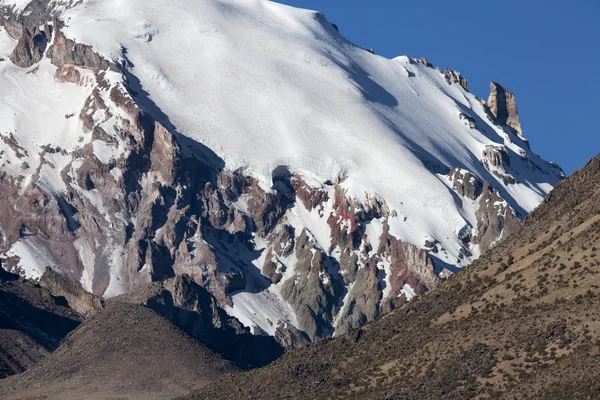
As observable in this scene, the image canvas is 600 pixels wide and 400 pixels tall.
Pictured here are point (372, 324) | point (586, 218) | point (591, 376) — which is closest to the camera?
point (591, 376)

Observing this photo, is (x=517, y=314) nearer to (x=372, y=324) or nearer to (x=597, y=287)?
(x=597, y=287)

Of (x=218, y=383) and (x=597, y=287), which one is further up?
(x=597, y=287)

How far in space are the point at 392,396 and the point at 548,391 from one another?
15.5 m

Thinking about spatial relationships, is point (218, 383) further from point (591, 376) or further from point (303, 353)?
point (591, 376)

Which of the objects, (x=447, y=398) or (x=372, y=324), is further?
(x=372, y=324)

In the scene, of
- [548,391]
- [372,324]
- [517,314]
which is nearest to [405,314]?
[372,324]

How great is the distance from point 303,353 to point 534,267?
2345 centimetres

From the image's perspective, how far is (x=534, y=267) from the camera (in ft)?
533

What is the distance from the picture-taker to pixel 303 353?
177m

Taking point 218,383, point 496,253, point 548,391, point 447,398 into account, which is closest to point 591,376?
point 548,391

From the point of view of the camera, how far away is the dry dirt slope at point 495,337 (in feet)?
490

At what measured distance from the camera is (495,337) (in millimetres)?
156875

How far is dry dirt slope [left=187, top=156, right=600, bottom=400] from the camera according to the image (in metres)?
149

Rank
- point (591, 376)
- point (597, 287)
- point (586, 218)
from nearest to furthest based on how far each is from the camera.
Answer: point (591, 376), point (597, 287), point (586, 218)
